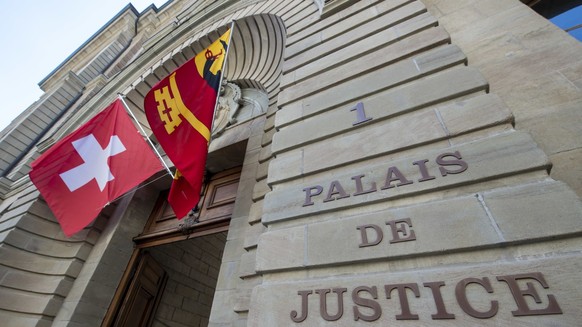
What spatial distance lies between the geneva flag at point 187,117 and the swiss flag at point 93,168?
31.7 inches

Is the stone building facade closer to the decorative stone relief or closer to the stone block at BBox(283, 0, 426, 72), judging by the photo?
the stone block at BBox(283, 0, 426, 72)

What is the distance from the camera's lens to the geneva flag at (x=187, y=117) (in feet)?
14.1

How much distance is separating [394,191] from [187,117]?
3664 mm

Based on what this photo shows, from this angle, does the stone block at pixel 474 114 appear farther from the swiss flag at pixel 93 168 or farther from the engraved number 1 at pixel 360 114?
the swiss flag at pixel 93 168

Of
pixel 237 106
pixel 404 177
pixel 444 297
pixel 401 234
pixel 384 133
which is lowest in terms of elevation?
Answer: pixel 444 297

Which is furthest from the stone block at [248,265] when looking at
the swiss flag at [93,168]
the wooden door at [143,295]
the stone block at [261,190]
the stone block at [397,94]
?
the wooden door at [143,295]

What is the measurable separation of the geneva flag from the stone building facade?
0.97 m

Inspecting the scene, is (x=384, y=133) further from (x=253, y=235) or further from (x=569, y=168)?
(x=253, y=235)

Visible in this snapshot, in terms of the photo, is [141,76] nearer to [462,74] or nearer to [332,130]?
[332,130]

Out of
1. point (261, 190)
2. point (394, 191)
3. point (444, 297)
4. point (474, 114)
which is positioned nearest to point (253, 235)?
point (261, 190)

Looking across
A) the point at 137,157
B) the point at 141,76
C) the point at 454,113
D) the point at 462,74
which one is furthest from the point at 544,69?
the point at 141,76

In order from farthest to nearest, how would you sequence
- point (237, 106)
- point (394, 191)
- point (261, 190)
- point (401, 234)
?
point (237, 106) → point (261, 190) → point (394, 191) → point (401, 234)

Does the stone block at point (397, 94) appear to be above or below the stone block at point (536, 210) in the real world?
above

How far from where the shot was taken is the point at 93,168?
5.88m
